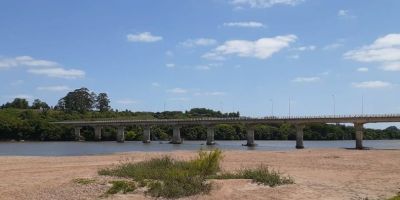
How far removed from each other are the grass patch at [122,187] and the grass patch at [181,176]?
562 millimetres

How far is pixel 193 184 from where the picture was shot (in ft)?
88.5

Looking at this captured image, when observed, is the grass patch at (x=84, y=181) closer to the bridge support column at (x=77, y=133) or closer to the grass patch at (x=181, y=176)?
the grass patch at (x=181, y=176)

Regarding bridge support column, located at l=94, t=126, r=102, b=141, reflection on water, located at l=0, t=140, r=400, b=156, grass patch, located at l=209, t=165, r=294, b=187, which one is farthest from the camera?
bridge support column, located at l=94, t=126, r=102, b=141

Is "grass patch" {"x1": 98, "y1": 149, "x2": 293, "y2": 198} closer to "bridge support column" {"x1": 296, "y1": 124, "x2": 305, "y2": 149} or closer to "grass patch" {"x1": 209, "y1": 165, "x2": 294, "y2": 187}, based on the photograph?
"grass patch" {"x1": 209, "y1": 165, "x2": 294, "y2": 187}

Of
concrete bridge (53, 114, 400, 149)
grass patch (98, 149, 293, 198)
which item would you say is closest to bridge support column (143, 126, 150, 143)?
concrete bridge (53, 114, 400, 149)

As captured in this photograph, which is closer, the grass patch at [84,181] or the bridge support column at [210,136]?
the grass patch at [84,181]

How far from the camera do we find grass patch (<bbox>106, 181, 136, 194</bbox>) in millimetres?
26395

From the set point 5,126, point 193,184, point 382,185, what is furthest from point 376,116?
point 5,126

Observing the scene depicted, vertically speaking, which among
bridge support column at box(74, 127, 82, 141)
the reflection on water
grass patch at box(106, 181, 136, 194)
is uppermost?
bridge support column at box(74, 127, 82, 141)

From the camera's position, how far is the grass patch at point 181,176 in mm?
26252

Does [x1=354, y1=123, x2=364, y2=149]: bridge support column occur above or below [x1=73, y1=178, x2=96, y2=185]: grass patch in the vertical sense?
above

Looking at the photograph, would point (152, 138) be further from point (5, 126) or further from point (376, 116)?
point (376, 116)

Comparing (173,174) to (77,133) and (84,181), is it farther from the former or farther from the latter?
(77,133)

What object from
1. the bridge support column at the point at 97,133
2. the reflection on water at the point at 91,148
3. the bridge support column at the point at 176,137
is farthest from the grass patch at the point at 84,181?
the bridge support column at the point at 97,133
